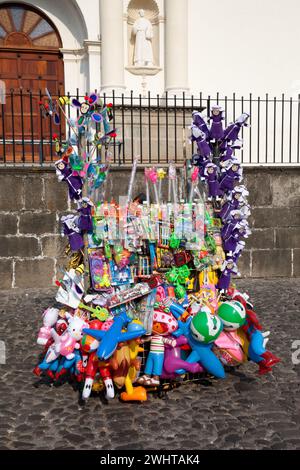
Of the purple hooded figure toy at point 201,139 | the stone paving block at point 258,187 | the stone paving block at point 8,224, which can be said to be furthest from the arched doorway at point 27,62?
the purple hooded figure toy at point 201,139

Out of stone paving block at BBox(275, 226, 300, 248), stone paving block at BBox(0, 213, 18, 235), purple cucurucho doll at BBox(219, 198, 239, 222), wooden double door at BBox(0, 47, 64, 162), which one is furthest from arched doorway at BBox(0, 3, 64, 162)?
purple cucurucho doll at BBox(219, 198, 239, 222)

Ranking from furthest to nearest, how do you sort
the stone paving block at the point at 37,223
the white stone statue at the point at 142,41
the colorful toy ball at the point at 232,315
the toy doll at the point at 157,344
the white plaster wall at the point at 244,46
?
1. the white plaster wall at the point at 244,46
2. the white stone statue at the point at 142,41
3. the stone paving block at the point at 37,223
4. the colorful toy ball at the point at 232,315
5. the toy doll at the point at 157,344

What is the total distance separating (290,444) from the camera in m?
2.99

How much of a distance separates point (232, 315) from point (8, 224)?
16.0 feet

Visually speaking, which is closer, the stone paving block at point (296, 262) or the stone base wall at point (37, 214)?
the stone base wall at point (37, 214)

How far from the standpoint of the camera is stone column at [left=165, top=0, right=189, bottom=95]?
11.0m

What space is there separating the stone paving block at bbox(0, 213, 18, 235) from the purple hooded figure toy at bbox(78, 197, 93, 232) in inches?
157

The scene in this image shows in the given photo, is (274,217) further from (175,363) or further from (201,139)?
(175,363)

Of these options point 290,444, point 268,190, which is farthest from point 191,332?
point 268,190

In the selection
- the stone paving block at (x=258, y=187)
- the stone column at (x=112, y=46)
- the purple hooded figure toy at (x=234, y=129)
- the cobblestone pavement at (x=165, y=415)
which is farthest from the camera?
the stone column at (x=112, y=46)

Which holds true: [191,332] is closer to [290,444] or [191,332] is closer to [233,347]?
[233,347]

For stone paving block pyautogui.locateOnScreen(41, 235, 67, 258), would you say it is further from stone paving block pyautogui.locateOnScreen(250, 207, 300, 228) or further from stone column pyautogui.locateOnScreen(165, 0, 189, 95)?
stone column pyautogui.locateOnScreen(165, 0, 189, 95)

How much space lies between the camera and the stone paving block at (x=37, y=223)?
7.61m

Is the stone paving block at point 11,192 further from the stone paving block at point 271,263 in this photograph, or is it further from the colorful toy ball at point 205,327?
the colorful toy ball at point 205,327
